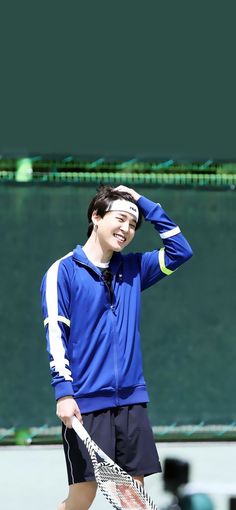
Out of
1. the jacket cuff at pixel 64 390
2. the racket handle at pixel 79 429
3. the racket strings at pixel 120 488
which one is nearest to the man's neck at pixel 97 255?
the jacket cuff at pixel 64 390

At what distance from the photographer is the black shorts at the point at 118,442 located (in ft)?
Result: 13.8

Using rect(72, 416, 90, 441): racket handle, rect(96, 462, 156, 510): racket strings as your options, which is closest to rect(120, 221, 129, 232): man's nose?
rect(72, 416, 90, 441): racket handle

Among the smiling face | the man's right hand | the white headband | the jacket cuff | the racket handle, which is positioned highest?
the white headband

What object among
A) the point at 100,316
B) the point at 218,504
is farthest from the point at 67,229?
the point at 100,316

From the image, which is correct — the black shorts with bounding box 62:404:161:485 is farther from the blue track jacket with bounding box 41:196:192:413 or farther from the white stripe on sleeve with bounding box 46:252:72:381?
the white stripe on sleeve with bounding box 46:252:72:381

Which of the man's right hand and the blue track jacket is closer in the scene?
the man's right hand

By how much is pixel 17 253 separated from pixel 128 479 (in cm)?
319

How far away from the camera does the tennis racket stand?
4.01 metres

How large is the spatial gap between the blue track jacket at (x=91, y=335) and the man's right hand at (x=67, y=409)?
25mm

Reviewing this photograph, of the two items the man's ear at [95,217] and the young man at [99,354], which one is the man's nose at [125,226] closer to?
the young man at [99,354]

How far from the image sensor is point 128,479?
13.2 ft

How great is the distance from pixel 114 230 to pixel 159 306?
9.39 feet

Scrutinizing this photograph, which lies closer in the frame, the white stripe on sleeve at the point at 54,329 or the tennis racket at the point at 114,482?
the tennis racket at the point at 114,482

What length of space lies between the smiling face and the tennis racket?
2.29 feet
